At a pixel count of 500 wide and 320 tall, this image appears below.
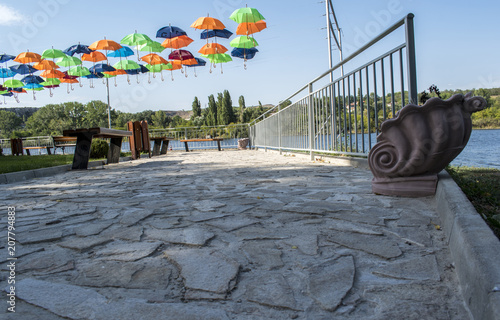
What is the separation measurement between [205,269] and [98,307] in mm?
465

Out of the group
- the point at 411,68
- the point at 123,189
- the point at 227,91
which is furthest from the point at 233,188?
the point at 227,91

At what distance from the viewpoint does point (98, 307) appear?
1.20 meters

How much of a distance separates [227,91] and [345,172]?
2828 inches

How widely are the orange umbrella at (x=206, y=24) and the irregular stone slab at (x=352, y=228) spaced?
13.2m

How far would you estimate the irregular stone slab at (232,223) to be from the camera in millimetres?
2164

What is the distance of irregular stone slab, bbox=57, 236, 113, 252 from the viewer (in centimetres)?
186

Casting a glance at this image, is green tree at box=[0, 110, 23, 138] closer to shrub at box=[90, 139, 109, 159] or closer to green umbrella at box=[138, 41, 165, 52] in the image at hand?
green umbrella at box=[138, 41, 165, 52]

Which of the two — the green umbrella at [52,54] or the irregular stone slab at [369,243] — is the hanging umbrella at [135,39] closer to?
the green umbrella at [52,54]

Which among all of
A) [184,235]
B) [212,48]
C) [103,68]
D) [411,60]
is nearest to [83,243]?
[184,235]

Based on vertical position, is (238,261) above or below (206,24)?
below

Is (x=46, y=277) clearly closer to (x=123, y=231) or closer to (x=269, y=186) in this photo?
(x=123, y=231)

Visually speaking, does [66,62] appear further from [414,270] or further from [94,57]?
[414,270]

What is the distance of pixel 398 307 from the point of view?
115 cm

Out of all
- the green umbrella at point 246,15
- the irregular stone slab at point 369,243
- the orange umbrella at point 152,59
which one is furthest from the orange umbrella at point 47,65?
the irregular stone slab at point 369,243
